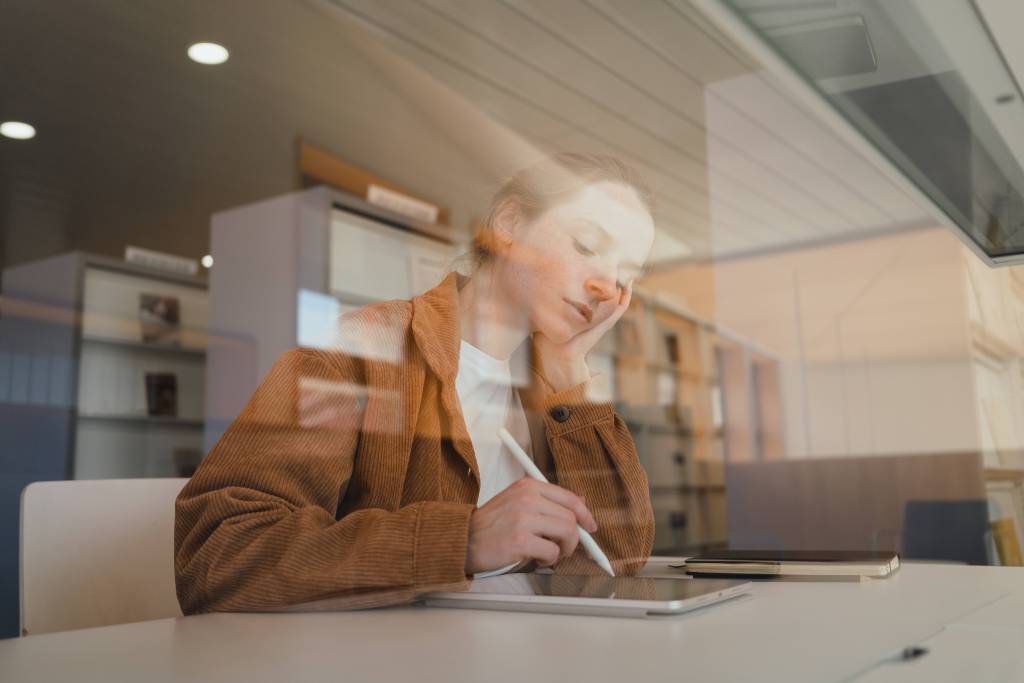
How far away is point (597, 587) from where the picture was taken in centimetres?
57

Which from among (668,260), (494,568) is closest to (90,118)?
(668,260)

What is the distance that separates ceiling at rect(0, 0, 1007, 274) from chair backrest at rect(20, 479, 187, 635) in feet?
2.52

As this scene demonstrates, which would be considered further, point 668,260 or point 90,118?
point 668,260

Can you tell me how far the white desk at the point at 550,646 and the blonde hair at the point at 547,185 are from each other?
0.64m

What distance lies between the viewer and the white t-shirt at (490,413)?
88 centimetres

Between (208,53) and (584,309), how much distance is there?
1.89 m

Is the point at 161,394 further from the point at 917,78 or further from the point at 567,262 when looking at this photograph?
the point at 917,78

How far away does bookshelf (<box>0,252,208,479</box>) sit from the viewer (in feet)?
6.68

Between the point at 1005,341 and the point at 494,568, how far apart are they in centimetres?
127

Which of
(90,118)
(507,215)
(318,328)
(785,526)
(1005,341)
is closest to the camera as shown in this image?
(507,215)

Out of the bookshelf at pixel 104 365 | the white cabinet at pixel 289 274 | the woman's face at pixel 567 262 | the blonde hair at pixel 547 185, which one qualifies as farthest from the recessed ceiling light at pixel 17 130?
the woman's face at pixel 567 262

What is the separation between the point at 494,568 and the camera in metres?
0.59

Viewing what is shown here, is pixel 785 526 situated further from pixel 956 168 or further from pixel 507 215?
pixel 956 168

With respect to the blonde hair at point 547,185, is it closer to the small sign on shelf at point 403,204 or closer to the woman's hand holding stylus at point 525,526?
the woman's hand holding stylus at point 525,526
